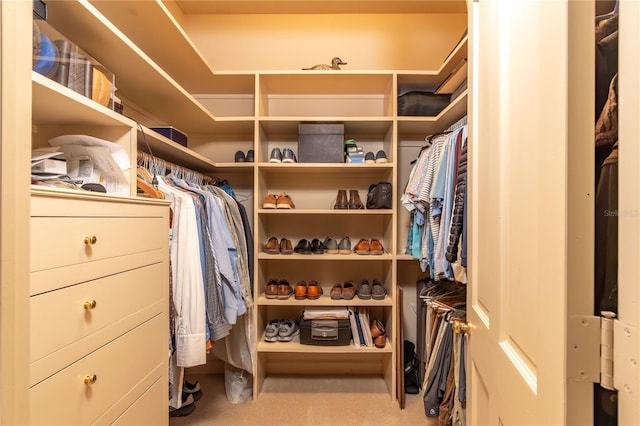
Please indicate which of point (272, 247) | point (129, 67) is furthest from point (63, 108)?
point (272, 247)

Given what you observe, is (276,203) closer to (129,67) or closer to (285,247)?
(285,247)

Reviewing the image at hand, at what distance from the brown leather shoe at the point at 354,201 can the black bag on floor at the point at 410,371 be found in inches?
41.8

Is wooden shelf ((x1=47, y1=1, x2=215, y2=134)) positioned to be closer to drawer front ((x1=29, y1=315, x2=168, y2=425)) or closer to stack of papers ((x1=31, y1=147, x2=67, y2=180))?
stack of papers ((x1=31, y1=147, x2=67, y2=180))

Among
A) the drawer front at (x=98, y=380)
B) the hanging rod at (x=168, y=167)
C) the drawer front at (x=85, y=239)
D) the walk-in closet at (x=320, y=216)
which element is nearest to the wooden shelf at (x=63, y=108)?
the walk-in closet at (x=320, y=216)

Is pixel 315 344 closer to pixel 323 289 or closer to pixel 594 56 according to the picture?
pixel 323 289

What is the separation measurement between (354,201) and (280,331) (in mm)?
1005

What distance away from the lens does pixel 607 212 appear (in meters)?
0.36

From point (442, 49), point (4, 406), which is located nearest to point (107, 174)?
point (4, 406)

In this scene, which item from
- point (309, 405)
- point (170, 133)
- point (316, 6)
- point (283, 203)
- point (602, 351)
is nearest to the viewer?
point (602, 351)

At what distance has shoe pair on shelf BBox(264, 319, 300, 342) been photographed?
1.77m

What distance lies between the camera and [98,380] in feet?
2.26

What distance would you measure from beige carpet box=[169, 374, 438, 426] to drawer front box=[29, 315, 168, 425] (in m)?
0.89

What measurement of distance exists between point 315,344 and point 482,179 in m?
1.47

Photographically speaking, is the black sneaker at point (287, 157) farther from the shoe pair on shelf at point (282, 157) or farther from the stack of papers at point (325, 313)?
the stack of papers at point (325, 313)
